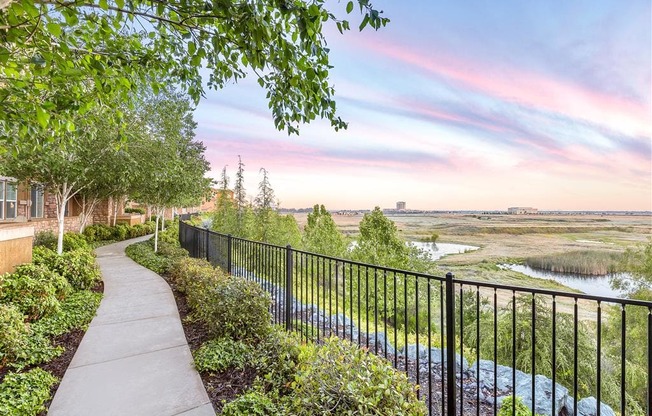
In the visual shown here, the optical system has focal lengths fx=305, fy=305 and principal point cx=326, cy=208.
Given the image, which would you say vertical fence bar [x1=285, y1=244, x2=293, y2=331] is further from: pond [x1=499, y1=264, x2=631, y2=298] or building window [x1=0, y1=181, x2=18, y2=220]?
pond [x1=499, y1=264, x2=631, y2=298]

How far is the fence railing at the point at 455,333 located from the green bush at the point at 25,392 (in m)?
2.15

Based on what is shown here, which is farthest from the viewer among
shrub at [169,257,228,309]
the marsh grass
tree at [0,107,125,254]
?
the marsh grass

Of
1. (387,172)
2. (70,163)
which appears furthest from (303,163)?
(70,163)

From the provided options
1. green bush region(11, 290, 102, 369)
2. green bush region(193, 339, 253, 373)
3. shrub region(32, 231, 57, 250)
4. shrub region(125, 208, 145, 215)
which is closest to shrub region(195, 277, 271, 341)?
green bush region(193, 339, 253, 373)

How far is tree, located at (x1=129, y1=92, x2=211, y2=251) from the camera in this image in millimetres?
8555

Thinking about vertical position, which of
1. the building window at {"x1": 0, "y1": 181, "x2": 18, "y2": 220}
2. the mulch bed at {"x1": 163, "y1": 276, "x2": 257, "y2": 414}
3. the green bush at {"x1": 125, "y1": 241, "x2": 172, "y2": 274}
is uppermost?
the building window at {"x1": 0, "y1": 181, "x2": 18, "y2": 220}

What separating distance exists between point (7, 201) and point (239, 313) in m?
14.6

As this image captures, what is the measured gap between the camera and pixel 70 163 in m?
6.89

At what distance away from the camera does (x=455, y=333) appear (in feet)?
6.64

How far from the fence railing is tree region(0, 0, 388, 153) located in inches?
60.5

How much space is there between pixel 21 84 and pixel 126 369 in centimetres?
255

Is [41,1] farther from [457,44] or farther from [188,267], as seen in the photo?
[457,44]

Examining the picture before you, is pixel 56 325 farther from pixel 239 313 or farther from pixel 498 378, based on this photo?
pixel 498 378

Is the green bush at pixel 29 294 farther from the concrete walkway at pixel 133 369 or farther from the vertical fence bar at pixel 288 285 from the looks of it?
the vertical fence bar at pixel 288 285
